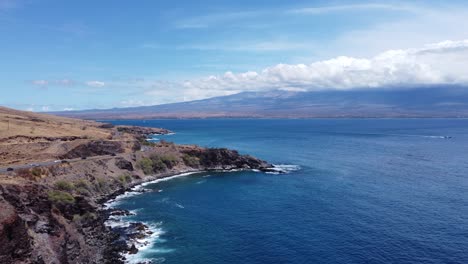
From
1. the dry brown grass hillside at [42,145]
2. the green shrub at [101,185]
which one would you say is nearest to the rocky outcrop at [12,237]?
the green shrub at [101,185]

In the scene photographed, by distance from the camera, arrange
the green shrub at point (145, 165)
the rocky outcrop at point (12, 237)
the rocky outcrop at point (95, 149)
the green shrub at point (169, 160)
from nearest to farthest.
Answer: the rocky outcrop at point (12, 237) < the rocky outcrop at point (95, 149) < the green shrub at point (145, 165) < the green shrub at point (169, 160)

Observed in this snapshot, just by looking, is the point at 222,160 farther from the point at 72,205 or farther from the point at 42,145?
the point at 72,205

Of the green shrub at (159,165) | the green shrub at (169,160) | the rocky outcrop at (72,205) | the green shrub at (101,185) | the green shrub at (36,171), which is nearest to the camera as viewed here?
the rocky outcrop at (72,205)

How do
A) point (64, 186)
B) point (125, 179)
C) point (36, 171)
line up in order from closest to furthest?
point (64, 186), point (36, 171), point (125, 179)

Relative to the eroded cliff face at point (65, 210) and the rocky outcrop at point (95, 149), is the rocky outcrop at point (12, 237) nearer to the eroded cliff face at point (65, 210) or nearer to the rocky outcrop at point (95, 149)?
the eroded cliff face at point (65, 210)

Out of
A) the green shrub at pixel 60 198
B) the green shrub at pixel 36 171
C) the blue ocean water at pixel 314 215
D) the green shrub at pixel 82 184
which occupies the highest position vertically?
the green shrub at pixel 36 171

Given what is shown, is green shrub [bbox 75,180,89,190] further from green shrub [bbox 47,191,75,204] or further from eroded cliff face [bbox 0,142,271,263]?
green shrub [bbox 47,191,75,204]

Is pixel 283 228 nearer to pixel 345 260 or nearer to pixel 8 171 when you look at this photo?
pixel 345 260

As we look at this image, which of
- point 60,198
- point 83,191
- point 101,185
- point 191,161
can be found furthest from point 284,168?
point 60,198
